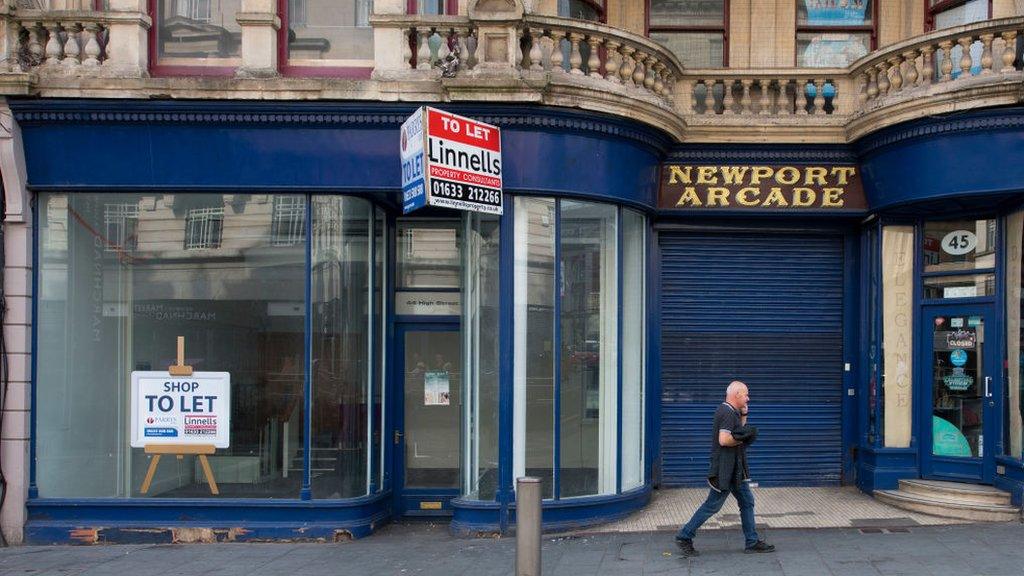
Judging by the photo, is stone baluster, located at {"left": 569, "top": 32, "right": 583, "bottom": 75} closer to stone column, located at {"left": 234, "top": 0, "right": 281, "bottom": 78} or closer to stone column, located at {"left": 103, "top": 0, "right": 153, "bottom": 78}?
stone column, located at {"left": 234, "top": 0, "right": 281, "bottom": 78}

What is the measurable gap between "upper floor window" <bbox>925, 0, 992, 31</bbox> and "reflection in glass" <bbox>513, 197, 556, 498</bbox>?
5402mm

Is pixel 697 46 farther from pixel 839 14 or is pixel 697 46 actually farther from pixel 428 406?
pixel 428 406

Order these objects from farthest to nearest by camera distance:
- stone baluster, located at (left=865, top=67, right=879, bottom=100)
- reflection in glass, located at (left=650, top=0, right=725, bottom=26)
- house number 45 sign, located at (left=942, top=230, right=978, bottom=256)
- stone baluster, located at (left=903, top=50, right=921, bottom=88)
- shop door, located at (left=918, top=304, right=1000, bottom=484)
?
reflection in glass, located at (left=650, top=0, right=725, bottom=26)
stone baluster, located at (left=865, top=67, right=879, bottom=100)
house number 45 sign, located at (left=942, top=230, right=978, bottom=256)
shop door, located at (left=918, top=304, right=1000, bottom=484)
stone baluster, located at (left=903, top=50, right=921, bottom=88)

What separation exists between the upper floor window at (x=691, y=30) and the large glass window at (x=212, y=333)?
4.44 meters

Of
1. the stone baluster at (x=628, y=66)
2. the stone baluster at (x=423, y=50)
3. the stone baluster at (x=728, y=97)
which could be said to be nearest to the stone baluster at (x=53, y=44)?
the stone baluster at (x=423, y=50)

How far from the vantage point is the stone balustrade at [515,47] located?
30.0ft

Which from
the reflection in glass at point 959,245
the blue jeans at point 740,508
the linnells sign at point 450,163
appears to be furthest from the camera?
the reflection in glass at point 959,245

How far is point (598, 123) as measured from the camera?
31.1ft

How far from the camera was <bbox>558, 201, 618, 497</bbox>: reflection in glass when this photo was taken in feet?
31.4

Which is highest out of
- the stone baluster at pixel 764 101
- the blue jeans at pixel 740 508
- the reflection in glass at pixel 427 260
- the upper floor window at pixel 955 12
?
the upper floor window at pixel 955 12

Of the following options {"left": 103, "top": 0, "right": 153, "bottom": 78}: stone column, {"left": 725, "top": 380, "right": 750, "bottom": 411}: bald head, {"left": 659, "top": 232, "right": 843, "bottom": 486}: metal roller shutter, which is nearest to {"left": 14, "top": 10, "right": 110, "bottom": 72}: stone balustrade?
{"left": 103, "top": 0, "right": 153, "bottom": 78}: stone column

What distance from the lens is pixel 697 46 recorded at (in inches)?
438

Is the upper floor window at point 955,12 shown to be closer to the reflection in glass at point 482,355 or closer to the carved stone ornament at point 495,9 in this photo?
the carved stone ornament at point 495,9

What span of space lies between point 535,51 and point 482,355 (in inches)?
127
